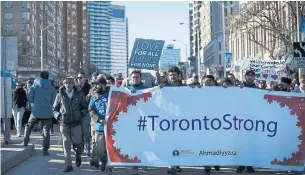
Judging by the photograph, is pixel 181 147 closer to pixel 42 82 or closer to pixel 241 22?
pixel 42 82

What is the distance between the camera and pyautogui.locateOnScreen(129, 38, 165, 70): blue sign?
16375 millimetres

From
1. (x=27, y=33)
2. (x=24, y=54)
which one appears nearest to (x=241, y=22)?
(x=24, y=54)

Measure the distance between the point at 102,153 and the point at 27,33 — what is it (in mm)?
114554

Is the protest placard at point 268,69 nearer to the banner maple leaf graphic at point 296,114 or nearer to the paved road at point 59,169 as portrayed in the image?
the paved road at point 59,169

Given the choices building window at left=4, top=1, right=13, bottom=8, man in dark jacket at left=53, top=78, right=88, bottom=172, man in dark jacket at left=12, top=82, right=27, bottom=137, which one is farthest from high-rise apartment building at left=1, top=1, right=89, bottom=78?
man in dark jacket at left=53, top=78, right=88, bottom=172

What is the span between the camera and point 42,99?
1277cm

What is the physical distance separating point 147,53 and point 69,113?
21.7 ft

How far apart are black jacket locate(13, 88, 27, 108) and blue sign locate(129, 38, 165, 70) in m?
3.76

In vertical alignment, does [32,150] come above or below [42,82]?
below

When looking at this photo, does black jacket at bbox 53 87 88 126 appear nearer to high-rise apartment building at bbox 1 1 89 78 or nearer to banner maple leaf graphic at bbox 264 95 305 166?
banner maple leaf graphic at bbox 264 95 305 166

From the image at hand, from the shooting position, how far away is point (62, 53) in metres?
168

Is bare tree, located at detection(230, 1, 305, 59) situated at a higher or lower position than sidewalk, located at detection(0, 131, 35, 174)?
higher

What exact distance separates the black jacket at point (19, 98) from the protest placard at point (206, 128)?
27.0 ft

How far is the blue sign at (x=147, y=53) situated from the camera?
16.4 meters
